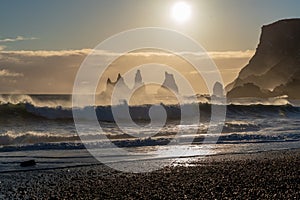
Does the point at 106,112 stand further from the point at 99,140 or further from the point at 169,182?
the point at 169,182

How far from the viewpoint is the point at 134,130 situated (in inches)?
1288

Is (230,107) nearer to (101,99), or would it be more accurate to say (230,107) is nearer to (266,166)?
(101,99)

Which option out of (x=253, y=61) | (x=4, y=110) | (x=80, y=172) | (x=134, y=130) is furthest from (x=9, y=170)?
(x=253, y=61)

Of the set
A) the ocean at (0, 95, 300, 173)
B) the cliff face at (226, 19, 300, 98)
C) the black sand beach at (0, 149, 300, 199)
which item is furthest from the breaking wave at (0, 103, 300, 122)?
the cliff face at (226, 19, 300, 98)

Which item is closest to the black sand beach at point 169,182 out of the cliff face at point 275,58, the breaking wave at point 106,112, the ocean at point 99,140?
the ocean at point 99,140

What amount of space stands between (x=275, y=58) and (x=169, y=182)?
15487 centimetres

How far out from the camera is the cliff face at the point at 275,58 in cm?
15500

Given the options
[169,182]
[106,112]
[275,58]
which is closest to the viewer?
[169,182]

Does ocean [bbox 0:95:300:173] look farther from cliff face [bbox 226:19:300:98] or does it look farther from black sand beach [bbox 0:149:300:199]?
cliff face [bbox 226:19:300:98]

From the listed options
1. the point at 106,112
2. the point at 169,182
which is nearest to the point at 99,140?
the point at 169,182

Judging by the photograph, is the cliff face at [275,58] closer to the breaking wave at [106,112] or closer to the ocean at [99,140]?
the breaking wave at [106,112]

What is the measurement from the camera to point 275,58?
164 metres

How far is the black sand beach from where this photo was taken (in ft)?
42.9

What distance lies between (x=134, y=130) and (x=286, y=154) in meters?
12.9
